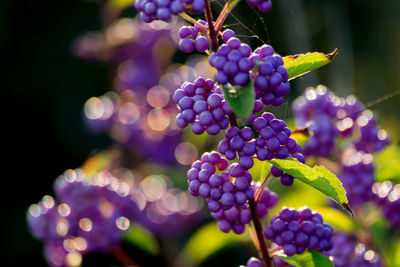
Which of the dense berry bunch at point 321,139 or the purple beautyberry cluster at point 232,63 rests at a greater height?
the purple beautyberry cluster at point 232,63

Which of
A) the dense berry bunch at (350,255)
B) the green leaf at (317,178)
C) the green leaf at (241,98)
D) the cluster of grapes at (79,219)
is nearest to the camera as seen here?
the green leaf at (241,98)

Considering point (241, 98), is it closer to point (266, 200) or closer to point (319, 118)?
point (266, 200)

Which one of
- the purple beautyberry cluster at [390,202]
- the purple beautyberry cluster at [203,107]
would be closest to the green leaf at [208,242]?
the purple beautyberry cluster at [390,202]

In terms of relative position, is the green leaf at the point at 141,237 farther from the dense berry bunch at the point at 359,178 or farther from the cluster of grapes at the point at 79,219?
the dense berry bunch at the point at 359,178

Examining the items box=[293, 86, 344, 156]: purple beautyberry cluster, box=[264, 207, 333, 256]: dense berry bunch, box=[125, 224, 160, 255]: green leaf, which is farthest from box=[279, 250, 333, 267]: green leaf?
box=[125, 224, 160, 255]: green leaf

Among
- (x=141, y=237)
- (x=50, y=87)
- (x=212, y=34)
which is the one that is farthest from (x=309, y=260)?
(x=50, y=87)

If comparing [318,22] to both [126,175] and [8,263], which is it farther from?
Result: [8,263]

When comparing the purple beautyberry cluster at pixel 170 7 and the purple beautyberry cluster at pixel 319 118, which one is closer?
the purple beautyberry cluster at pixel 170 7
